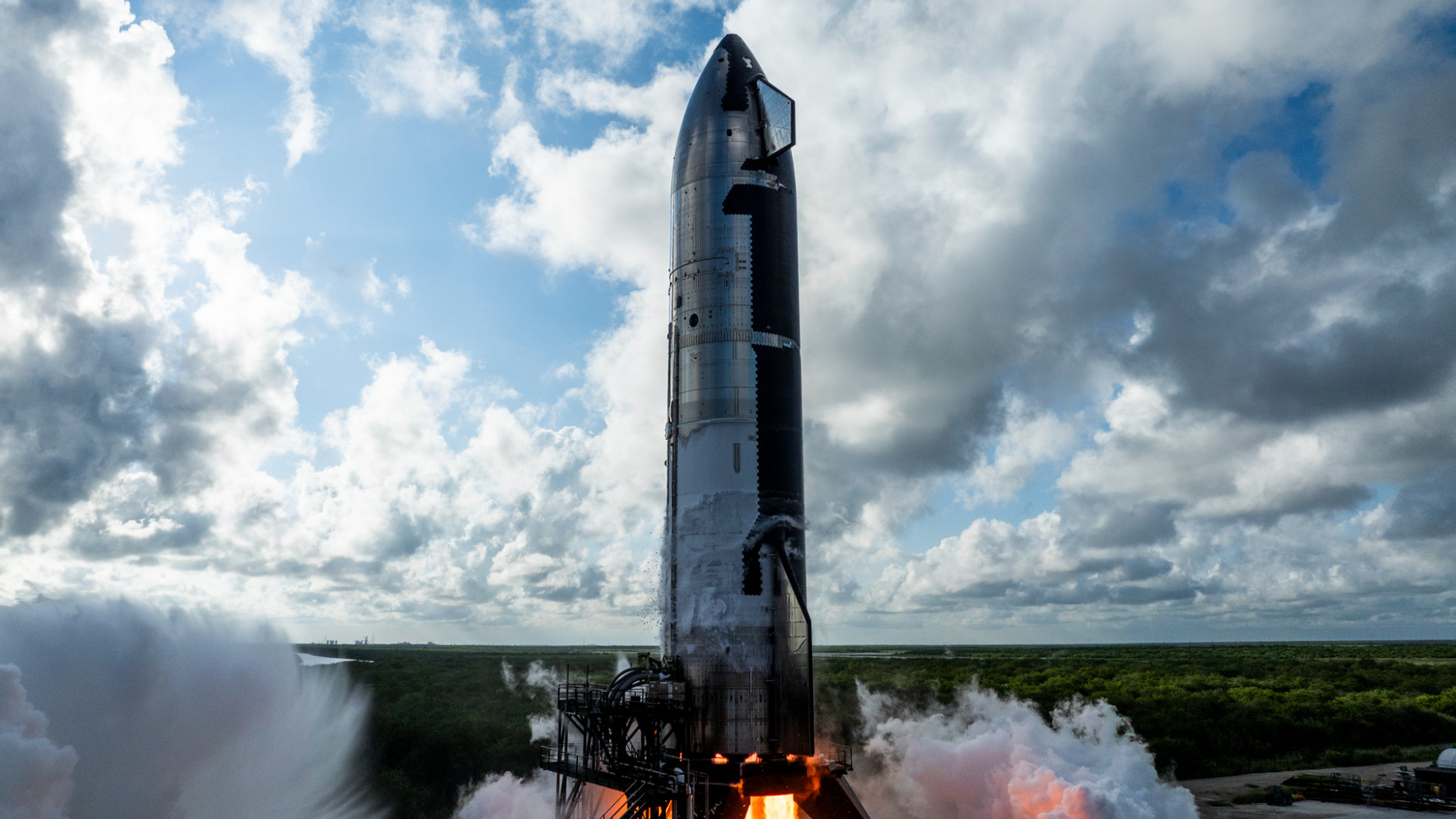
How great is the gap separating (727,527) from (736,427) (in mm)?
3100

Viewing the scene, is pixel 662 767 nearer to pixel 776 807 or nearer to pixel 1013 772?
pixel 776 807

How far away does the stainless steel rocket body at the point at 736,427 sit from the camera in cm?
2497

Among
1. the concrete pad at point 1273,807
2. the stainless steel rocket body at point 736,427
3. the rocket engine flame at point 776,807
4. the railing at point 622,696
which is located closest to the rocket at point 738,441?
the stainless steel rocket body at point 736,427

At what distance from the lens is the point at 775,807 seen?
83.5 ft

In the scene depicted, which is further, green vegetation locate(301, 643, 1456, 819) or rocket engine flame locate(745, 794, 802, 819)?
green vegetation locate(301, 643, 1456, 819)

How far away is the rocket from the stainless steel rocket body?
0.05 m

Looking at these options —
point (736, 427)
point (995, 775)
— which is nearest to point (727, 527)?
point (736, 427)

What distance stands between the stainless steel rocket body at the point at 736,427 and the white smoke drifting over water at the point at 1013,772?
9422 mm

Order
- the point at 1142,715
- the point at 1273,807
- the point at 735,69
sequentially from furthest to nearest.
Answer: the point at 1142,715 → the point at 1273,807 → the point at 735,69

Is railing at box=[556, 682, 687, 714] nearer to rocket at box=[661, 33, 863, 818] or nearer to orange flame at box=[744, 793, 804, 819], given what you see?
rocket at box=[661, 33, 863, 818]

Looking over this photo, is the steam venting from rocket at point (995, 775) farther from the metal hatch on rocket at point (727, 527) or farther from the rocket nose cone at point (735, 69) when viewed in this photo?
the rocket nose cone at point (735, 69)

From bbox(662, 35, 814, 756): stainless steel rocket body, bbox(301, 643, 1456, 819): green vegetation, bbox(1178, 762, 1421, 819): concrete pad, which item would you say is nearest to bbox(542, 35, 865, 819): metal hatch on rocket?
bbox(662, 35, 814, 756): stainless steel rocket body

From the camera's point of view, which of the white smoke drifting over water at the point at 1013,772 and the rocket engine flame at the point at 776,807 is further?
the white smoke drifting over water at the point at 1013,772

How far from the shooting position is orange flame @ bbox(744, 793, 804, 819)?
25234mm
